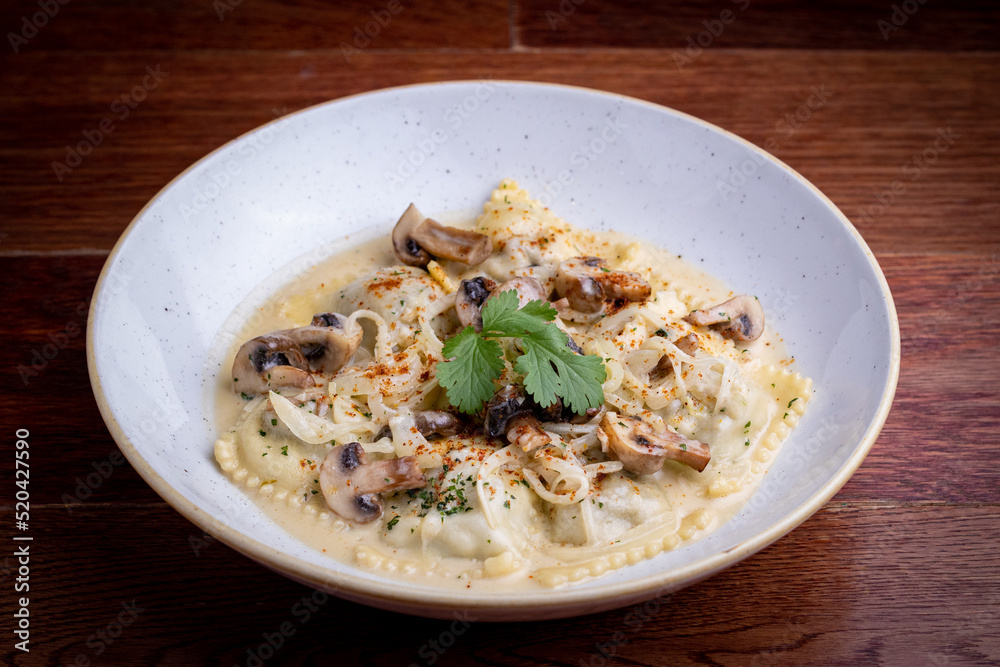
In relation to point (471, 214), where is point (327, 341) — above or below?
above

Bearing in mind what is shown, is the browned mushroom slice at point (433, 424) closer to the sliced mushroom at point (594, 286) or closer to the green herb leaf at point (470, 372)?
the green herb leaf at point (470, 372)

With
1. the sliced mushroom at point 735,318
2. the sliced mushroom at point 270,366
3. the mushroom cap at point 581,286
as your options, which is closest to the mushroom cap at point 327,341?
the sliced mushroom at point 270,366

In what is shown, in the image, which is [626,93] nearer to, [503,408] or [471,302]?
[471,302]

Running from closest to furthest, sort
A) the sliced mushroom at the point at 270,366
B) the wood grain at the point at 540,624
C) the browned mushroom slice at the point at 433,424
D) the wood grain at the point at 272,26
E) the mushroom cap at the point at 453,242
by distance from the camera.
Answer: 1. the wood grain at the point at 540,624
2. the browned mushroom slice at the point at 433,424
3. the sliced mushroom at the point at 270,366
4. the mushroom cap at the point at 453,242
5. the wood grain at the point at 272,26

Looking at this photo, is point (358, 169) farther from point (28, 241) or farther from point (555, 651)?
point (555, 651)

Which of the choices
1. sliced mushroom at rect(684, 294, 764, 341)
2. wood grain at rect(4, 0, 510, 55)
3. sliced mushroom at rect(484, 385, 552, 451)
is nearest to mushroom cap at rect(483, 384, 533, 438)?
sliced mushroom at rect(484, 385, 552, 451)

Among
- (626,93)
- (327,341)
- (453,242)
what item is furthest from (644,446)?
(626,93)

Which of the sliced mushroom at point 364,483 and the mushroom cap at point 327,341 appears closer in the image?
the sliced mushroom at point 364,483
